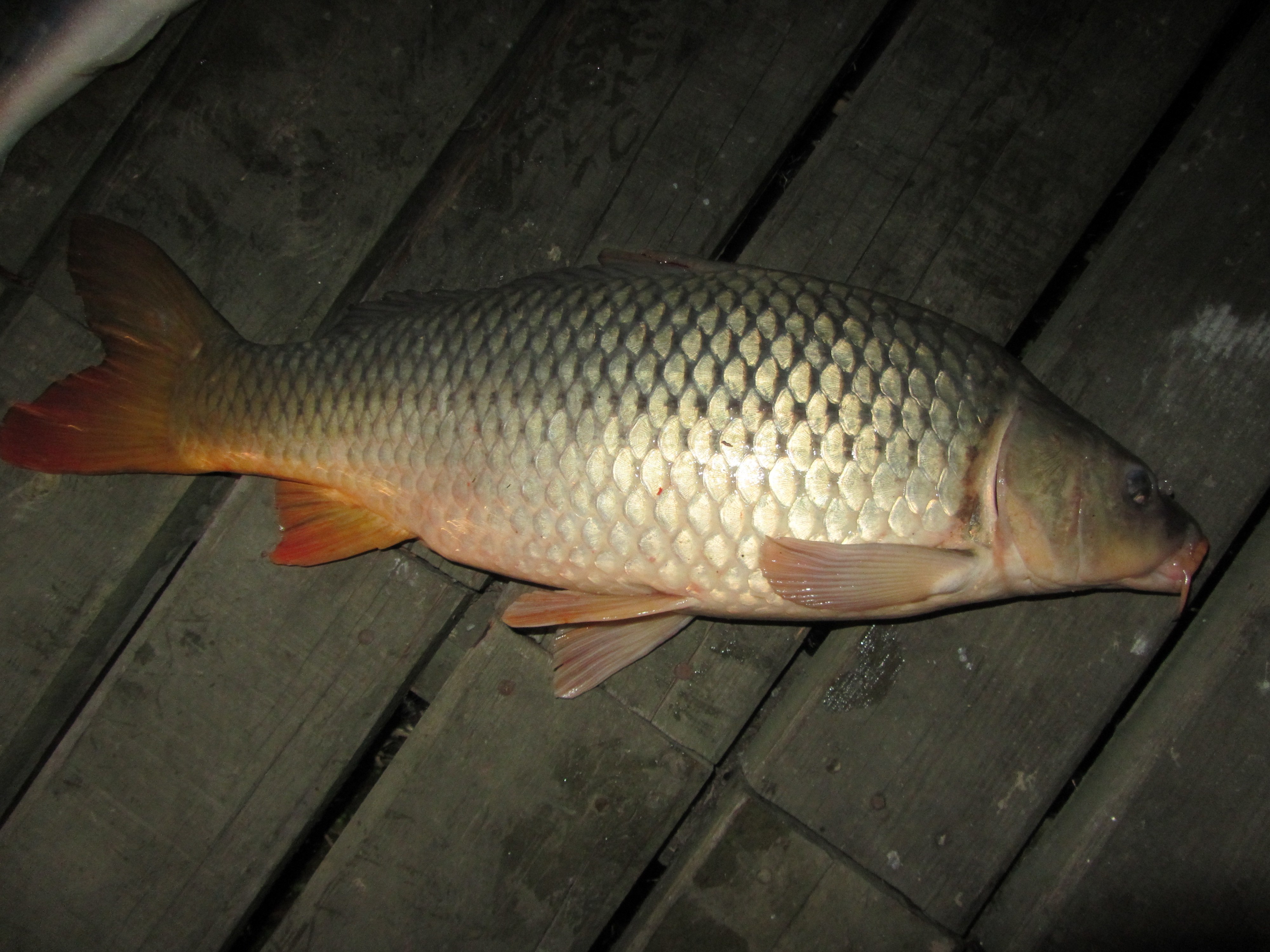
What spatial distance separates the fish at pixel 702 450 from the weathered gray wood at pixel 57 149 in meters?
0.51

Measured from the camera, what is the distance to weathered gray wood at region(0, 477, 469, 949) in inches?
66.4

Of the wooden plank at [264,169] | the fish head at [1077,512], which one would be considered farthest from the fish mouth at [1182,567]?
the wooden plank at [264,169]

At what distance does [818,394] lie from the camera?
1.33 metres

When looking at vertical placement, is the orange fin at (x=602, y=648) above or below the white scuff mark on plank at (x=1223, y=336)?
below

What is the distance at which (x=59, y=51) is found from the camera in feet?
5.70

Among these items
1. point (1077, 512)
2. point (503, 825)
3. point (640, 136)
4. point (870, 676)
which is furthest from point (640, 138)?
point (503, 825)

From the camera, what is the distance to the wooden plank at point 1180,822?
1574 millimetres

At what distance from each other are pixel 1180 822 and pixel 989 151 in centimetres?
148

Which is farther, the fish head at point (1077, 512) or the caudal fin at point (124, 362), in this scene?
the caudal fin at point (124, 362)

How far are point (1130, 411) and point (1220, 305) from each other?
0.98 ft

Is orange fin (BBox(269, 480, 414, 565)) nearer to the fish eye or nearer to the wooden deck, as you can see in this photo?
the wooden deck

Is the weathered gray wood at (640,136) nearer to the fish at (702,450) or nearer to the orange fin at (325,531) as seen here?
the fish at (702,450)

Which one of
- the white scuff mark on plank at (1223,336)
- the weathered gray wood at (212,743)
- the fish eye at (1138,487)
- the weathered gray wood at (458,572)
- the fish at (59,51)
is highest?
the white scuff mark on plank at (1223,336)

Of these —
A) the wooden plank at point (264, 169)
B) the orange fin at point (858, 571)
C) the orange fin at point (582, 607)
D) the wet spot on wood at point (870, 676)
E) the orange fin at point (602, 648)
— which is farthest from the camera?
the wooden plank at point (264, 169)
